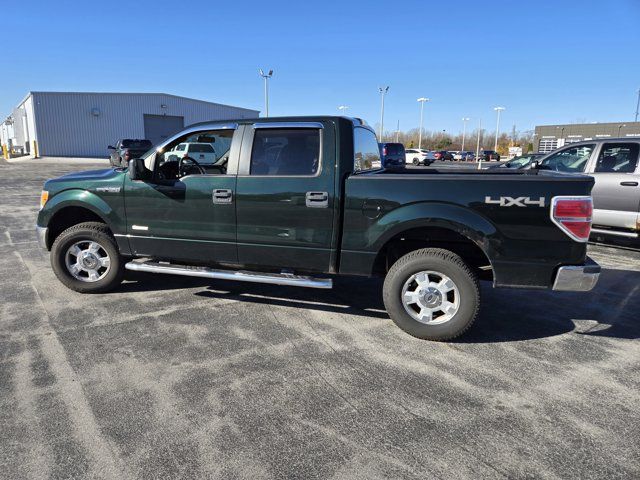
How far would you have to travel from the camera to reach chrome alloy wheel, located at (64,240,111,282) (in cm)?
512

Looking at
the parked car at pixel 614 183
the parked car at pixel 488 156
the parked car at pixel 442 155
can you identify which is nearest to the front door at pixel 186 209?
the parked car at pixel 614 183

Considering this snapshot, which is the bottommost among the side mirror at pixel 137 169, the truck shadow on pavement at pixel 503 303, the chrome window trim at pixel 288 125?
the truck shadow on pavement at pixel 503 303

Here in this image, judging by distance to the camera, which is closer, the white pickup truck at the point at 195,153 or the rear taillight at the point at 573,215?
the rear taillight at the point at 573,215

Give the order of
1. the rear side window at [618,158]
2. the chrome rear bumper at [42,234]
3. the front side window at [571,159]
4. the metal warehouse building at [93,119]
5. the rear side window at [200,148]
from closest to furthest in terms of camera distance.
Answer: the chrome rear bumper at [42,234] < the rear side window at [200,148] < the rear side window at [618,158] < the front side window at [571,159] < the metal warehouse building at [93,119]

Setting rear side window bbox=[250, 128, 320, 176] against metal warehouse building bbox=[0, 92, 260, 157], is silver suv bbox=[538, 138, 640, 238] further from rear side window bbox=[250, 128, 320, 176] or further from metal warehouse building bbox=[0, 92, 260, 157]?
metal warehouse building bbox=[0, 92, 260, 157]

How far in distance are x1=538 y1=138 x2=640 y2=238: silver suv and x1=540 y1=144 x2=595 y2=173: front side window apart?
18 millimetres

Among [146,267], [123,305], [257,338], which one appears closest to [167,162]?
[146,267]

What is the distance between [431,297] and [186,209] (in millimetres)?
2639

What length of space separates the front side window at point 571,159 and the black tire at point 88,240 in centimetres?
766

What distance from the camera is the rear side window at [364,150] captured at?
4.53 m

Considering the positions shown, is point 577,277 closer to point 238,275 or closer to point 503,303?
point 503,303

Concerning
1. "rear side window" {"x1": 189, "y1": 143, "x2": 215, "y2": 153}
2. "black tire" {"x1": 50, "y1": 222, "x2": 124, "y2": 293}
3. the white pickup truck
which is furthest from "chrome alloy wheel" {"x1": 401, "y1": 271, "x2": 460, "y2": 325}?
"black tire" {"x1": 50, "y1": 222, "x2": 124, "y2": 293}

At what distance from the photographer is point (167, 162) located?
4.97 meters

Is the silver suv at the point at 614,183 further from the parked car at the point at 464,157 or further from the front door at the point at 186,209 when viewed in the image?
the parked car at the point at 464,157
